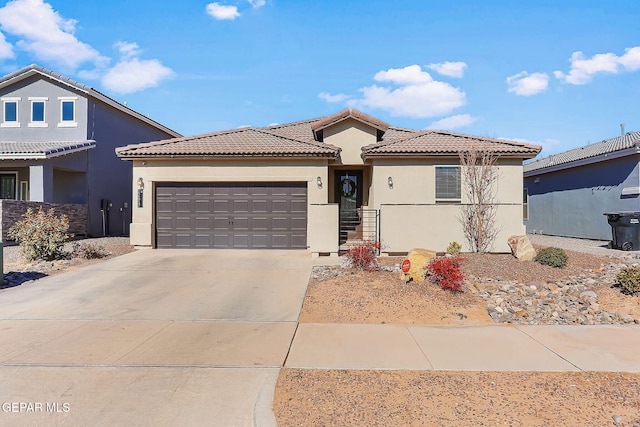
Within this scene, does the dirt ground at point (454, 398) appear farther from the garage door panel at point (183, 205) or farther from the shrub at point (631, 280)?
the garage door panel at point (183, 205)

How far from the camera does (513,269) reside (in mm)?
10289

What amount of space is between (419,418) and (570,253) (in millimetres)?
11571

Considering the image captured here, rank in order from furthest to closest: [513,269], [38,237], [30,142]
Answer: [30,142] → [38,237] → [513,269]

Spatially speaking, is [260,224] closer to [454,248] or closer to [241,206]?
[241,206]

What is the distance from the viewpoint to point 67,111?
19.3 m

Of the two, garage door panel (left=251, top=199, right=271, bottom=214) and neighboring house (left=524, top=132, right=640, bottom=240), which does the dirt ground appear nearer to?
garage door panel (left=251, top=199, right=271, bottom=214)

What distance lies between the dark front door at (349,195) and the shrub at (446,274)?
316 inches

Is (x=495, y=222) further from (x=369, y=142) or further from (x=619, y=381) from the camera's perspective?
(x=619, y=381)

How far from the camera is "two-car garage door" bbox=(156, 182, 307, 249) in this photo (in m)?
14.7

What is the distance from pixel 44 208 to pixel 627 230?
2205 centimetres

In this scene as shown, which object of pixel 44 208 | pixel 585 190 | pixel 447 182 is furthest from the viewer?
pixel 585 190

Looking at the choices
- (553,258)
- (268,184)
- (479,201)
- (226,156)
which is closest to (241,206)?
(268,184)

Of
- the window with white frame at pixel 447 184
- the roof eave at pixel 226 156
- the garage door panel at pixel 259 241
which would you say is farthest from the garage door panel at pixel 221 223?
the window with white frame at pixel 447 184

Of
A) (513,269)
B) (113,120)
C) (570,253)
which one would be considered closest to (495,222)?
(570,253)
